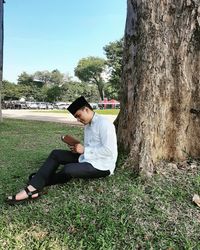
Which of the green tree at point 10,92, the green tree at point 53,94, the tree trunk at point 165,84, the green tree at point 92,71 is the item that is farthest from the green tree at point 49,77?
the tree trunk at point 165,84

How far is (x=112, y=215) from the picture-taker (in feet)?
12.2

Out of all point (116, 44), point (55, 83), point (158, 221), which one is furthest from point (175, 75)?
point (55, 83)

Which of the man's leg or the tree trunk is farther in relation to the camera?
the tree trunk

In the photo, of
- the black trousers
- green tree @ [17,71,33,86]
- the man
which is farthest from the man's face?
green tree @ [17,71,33,86]

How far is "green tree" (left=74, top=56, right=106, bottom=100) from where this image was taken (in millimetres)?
88000

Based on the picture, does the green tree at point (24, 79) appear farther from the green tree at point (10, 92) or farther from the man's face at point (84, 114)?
the man's face at point (84, 114)

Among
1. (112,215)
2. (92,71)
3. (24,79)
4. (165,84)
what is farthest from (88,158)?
(24,79)

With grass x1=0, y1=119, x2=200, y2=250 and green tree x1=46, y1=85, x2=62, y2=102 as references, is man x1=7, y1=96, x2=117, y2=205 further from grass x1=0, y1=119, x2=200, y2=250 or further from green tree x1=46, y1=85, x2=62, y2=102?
green tree x1=46, y1=85, x2=62, y2=102

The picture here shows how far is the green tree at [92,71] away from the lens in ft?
289

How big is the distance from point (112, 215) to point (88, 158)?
845 millimetres

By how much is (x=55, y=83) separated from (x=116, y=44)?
43460mm

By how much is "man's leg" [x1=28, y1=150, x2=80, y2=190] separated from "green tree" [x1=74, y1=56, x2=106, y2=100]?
8226cm

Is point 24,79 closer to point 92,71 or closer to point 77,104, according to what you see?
point 92,71

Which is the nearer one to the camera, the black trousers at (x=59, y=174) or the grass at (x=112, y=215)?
the grass at (x=112, y=215)
